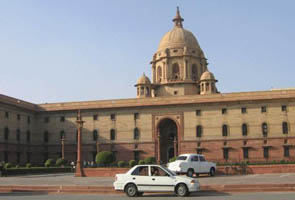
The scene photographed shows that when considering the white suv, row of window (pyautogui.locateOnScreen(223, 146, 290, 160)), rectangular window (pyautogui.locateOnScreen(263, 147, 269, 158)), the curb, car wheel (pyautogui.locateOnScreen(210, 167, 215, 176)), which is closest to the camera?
the curb

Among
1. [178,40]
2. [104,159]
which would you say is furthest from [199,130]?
[178,40]

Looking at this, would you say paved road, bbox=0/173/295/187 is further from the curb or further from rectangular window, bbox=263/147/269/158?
rectangular window, bbox=263/147/269/158

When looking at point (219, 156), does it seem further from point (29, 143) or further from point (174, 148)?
point (29, 143)

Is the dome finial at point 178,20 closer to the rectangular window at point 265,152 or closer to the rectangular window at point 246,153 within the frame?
the rectangular window at point 246,153

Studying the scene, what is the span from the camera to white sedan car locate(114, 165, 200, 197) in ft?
50.5

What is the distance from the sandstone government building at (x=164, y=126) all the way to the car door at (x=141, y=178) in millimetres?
29194

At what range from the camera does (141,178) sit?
51.6 ft

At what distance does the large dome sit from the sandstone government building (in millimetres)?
6456

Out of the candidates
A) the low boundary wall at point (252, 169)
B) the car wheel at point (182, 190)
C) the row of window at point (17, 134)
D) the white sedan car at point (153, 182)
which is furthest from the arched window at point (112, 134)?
the car wheel at point (182, 190)

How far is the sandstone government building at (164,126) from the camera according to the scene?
47.2 meters

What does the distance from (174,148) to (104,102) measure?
10.9 metres

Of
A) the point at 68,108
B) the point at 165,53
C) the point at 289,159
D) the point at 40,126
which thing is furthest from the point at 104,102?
the point at 289,159

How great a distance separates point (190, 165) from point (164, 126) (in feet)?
90.9

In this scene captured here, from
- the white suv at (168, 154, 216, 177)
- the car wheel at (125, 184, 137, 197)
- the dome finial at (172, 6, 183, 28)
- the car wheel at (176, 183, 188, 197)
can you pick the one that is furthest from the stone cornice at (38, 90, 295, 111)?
the car wheel at (125, 184, 137, 197)
